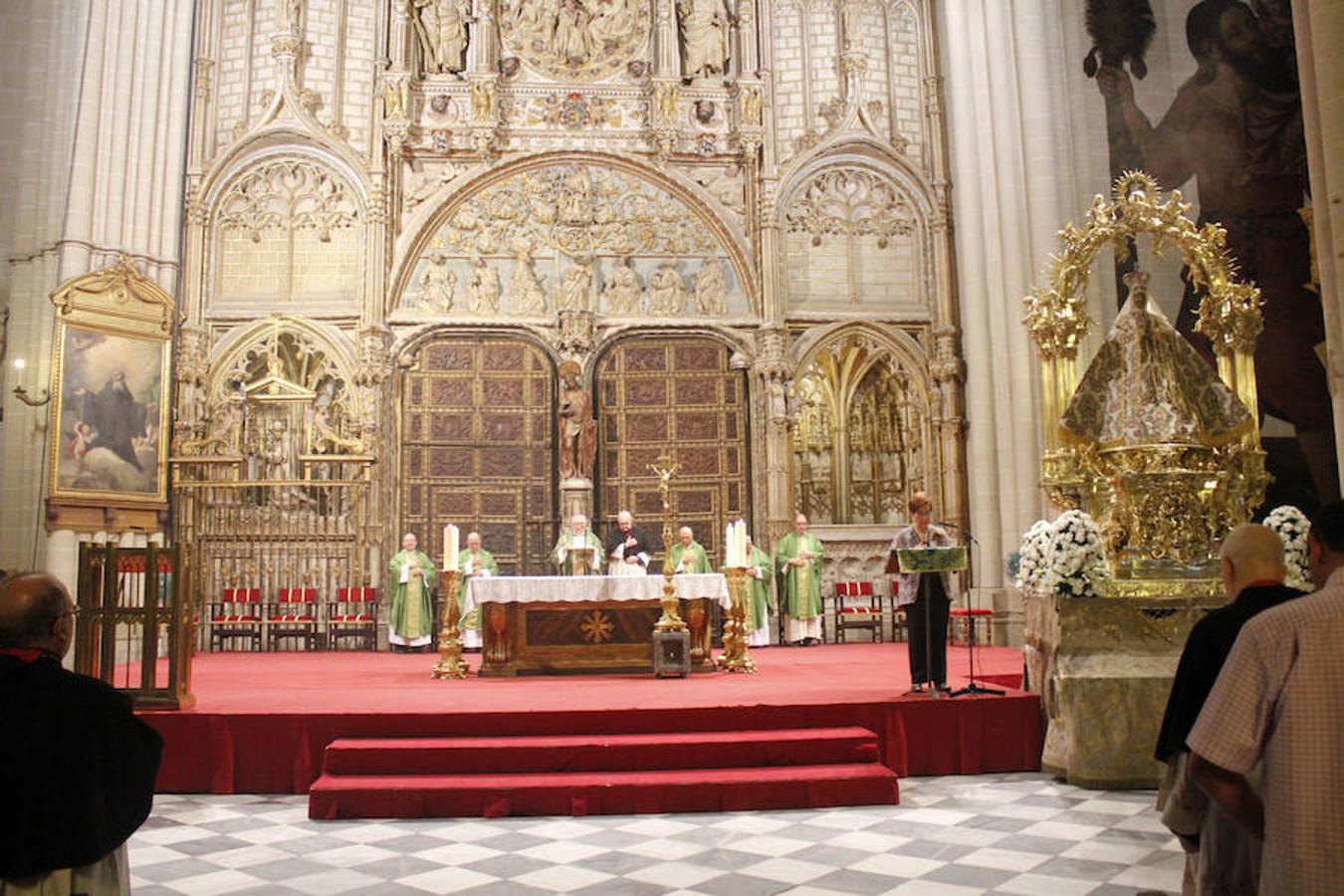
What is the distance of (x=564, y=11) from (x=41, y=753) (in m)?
16.9

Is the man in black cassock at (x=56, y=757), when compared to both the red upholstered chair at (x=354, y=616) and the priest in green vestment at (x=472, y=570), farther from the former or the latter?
the red upholstered chair at (x=354, y=616)

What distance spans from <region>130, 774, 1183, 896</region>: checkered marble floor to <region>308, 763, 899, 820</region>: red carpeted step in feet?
0.34

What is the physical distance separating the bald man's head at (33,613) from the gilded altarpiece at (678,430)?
537 inches

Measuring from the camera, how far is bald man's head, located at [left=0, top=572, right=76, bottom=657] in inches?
115

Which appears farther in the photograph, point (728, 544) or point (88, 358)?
point (88, 358)

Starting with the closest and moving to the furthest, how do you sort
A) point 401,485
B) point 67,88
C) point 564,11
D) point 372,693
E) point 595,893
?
point 595,893
point 372,693
point 67,88
point 401,485
point 564,11

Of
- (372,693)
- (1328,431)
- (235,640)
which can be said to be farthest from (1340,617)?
(235,640)

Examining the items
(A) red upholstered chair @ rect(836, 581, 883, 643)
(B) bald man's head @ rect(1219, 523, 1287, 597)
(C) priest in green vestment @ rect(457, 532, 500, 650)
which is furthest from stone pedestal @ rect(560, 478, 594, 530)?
(B) bald man's head @ rect(1219, 523, 1287, 597)

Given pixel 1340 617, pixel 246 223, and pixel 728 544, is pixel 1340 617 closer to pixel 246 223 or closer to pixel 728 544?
pixel 728 544

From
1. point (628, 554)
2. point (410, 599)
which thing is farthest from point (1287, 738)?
point (410, 599)

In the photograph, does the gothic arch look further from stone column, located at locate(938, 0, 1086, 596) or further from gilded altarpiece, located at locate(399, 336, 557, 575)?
gilded altarpiece, located at locate(399, 336, 557, 575)

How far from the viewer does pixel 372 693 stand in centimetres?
909

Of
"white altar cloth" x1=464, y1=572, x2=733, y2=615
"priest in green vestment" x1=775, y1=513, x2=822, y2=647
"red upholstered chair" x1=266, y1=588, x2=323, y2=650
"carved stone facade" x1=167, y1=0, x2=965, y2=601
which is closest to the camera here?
"white altar cloth" x1=464, y1=572, x2=733, y2=615

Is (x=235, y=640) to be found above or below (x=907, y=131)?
below
